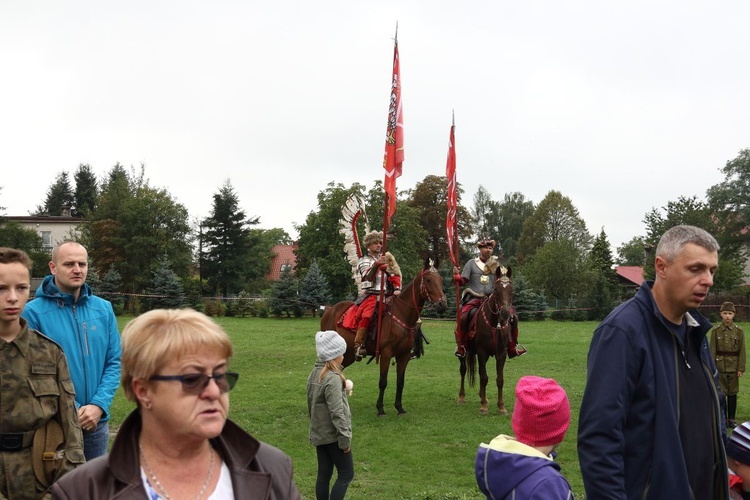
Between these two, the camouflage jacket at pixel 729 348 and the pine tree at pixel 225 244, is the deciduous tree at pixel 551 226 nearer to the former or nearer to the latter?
the pine tree at pixel 225 244

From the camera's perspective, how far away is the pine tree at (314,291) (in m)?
40.4

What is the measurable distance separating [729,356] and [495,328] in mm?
3855

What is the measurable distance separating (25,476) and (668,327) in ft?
10.6

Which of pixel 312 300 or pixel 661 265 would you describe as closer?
pixel 661 265

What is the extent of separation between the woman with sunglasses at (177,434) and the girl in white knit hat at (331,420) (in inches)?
Answer: 154

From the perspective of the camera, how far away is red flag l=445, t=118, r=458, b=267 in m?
13.6

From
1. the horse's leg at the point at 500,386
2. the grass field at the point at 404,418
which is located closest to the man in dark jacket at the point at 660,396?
the grass field at the point at 404,418

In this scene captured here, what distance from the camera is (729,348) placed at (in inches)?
470

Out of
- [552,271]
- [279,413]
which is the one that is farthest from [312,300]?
[279,413]

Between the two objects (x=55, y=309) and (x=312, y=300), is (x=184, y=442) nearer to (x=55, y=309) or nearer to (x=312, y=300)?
(x=55, y=309)

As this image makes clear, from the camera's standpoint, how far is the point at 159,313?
2320mm

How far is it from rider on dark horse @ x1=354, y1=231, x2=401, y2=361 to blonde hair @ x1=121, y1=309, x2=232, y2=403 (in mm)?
9709

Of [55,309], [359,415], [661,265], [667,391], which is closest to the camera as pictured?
[667,391]

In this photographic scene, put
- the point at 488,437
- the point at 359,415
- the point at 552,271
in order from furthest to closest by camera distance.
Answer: the point at 552,271 → the point at 359,415 → the point at 488,437
